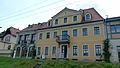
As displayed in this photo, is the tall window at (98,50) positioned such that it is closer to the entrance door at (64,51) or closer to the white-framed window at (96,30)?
the white-framed window at (96,30)

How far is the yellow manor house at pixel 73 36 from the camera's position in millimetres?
17402

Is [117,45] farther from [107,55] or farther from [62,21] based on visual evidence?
[62,21]

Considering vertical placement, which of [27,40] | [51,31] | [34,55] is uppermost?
[51,31]

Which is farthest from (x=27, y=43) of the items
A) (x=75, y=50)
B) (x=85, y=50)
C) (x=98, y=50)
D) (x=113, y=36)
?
(x=113, y=36)

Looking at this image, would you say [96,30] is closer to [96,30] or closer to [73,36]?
[96,30]

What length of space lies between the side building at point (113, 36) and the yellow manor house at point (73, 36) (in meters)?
0.93

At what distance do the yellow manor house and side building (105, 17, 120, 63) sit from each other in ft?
3.04

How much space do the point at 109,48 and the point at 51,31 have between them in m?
12.4

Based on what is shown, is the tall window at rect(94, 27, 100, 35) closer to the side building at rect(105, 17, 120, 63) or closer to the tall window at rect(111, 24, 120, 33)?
the side building at rect(105, 17, 120, 63)

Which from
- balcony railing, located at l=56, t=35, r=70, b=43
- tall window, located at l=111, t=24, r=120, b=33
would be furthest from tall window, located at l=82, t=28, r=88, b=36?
tall window, located at l=111, t=24, r=120, b=33

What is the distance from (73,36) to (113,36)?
7.03m

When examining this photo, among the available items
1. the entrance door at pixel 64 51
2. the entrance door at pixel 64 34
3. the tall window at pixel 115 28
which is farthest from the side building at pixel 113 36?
the entrance door at pixel 64 51

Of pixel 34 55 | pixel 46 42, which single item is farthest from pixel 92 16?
pixel 34 55

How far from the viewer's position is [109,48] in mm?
15992
